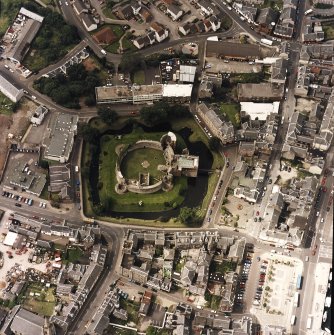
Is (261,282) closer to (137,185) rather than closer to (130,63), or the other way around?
(137,185)

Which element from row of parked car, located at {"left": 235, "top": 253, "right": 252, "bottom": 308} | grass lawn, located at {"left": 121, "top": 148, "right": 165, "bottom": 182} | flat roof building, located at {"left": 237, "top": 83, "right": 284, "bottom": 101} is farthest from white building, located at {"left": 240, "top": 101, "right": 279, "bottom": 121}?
row of parked car, located at {"left": 235, "top": 253, "right": 252, "bottom": 308}

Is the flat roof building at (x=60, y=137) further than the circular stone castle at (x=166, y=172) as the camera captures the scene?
Yes

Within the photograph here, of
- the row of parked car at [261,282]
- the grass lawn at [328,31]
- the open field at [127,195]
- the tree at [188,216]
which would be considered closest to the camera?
the row of parked car at [261,282]

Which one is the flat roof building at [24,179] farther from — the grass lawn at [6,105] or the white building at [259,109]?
the white building at [259,109]

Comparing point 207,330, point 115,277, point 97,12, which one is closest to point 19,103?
point 97,12

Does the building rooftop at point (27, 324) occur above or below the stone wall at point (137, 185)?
below

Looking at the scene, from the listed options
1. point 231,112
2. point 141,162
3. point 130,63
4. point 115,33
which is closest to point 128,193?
point 141,162

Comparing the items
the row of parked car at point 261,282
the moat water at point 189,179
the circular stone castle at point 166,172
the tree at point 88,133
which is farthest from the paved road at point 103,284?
the row of parked car at point 261,282
